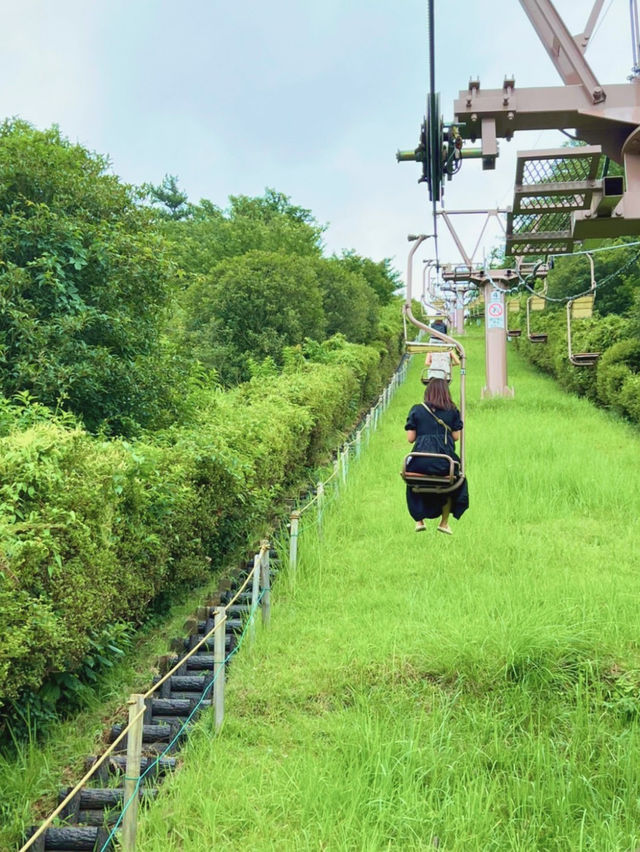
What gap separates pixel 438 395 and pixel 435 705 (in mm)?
2222

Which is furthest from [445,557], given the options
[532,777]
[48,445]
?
[48,445]

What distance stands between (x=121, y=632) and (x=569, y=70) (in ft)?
15.7

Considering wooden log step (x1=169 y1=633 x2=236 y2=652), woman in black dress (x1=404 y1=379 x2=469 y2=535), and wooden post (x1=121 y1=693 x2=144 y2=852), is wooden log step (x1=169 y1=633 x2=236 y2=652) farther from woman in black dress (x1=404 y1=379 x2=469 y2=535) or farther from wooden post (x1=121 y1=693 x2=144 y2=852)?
wooden post (x1=121 y1=693 x2=144 y2=852)

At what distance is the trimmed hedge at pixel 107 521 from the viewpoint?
4008mm

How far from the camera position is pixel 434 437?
197 inches

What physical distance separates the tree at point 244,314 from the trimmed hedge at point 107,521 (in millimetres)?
8949

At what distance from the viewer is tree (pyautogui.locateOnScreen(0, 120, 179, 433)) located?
743cm

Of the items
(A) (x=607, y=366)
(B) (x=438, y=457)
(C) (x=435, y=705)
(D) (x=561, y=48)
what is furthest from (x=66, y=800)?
(A) (x=607, y=366)

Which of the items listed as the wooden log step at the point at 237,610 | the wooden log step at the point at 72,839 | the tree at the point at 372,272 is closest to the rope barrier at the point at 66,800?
the wooden log step at the point at 72,839

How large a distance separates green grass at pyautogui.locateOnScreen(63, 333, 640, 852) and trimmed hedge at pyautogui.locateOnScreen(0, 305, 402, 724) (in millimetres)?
1046

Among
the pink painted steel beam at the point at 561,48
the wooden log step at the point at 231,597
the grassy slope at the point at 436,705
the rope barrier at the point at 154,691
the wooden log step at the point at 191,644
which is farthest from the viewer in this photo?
the wooden log step at the point at 231,597

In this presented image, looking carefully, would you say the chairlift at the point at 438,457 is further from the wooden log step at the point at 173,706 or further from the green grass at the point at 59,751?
the green grass at the point at 59,751

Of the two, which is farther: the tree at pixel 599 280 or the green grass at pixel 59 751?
the tree at pixel 599 280

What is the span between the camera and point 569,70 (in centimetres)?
333
